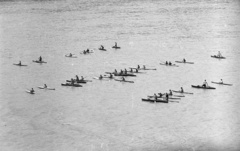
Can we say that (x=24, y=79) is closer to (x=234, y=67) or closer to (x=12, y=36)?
(x=234, y=67)

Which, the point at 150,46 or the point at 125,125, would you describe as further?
the point at 150,46

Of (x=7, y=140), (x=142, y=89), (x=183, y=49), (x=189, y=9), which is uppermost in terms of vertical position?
(x=189, y=9)

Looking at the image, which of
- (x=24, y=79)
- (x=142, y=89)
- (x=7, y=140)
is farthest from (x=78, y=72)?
(x=7, y=140)

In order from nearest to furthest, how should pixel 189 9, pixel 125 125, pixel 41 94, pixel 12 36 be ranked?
pixel 125 125
pixel 41 94
pixel 12 36
pixel 189 9

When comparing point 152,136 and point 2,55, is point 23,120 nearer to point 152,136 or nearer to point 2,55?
point 152,136

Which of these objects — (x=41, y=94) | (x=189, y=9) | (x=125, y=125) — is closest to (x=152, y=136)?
(x=125, y=125)

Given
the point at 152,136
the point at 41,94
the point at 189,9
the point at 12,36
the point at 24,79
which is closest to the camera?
the point at 152,136

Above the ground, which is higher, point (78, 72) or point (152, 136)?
point (78, 72)
